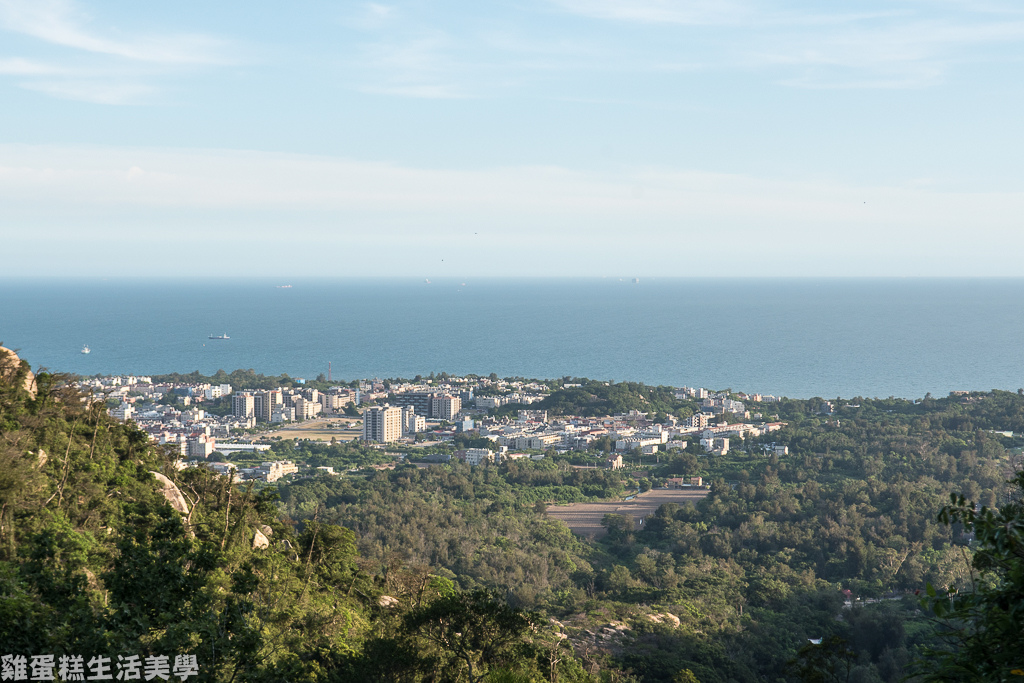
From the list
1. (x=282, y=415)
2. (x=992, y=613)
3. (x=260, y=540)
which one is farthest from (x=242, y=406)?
(x=992, y=613)

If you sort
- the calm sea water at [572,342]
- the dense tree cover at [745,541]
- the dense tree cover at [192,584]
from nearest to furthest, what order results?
the dense tree cover at [192,584]
the dense tree cover at [745,541]
the calm sea water at [572,342]

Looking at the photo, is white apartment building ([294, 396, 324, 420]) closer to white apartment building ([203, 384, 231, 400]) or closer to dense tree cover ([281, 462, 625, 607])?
white apartment building ([203, 384, 231, 400])

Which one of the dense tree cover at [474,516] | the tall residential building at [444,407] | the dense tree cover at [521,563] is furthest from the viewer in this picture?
the tall residential building at [444,407]

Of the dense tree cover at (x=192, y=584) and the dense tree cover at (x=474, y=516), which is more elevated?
the dense tree cover at (x=192, y=584)

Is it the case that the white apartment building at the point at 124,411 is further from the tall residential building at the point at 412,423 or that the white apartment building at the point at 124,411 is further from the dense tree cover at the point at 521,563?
the tall residential building at the point at 412,423

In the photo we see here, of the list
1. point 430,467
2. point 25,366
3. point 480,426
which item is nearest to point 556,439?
point 480,426

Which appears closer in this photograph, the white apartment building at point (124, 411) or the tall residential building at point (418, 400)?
the white apartment building at point (124, 411)

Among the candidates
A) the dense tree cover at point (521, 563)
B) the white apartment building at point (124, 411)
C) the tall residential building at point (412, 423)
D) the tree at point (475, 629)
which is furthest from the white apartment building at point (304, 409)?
the tree at point (475, 629)
